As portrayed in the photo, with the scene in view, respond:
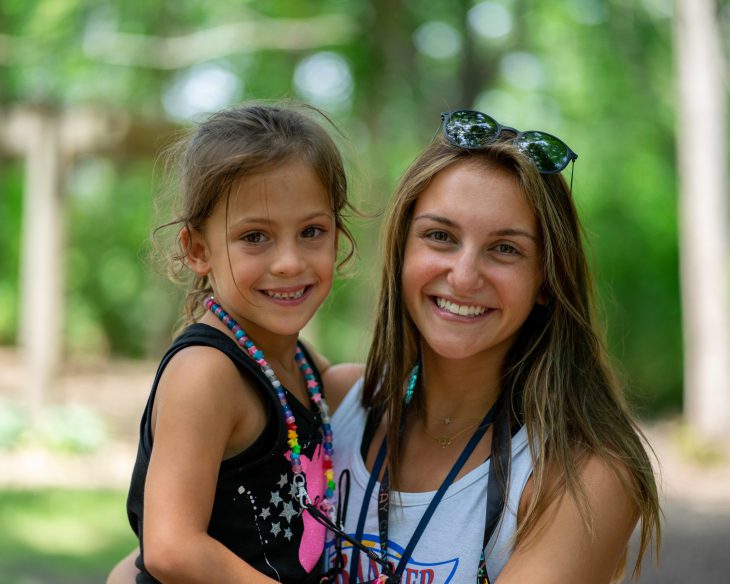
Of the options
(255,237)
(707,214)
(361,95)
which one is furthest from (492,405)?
A: (361,95)

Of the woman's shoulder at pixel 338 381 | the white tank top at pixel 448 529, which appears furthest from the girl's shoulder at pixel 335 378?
the white tank top at pixel 448 529

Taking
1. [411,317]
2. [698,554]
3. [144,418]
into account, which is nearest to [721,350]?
[698,554]

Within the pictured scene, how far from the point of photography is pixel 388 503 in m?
2.37

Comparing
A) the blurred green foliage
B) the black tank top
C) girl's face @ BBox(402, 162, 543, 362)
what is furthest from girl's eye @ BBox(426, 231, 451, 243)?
the blurred green foliage

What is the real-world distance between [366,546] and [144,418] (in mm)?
642

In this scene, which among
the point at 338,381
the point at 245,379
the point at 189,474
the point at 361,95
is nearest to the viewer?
the point at 189,474

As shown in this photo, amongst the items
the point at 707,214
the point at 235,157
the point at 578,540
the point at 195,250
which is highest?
the point at 707,214

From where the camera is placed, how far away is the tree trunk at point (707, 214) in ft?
31.3

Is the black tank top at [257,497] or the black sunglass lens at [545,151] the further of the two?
the black sunglass lens at [545,151]

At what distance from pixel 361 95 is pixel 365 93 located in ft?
A: 0.48

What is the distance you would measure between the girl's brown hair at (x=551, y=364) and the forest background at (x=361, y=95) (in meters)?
7.54

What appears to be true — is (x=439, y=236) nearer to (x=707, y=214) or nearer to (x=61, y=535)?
(x=61, y=535)

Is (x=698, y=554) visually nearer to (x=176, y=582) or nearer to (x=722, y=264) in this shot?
(x=722, y=264)

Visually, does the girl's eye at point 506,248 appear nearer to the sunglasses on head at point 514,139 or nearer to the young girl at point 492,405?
the young girl at point 492,405
